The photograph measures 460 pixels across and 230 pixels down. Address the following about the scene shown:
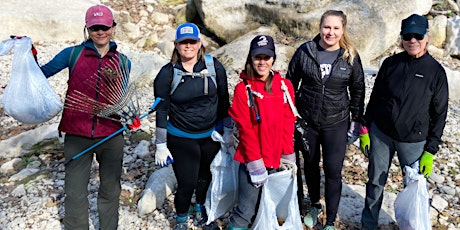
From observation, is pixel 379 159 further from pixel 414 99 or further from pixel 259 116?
pixel 259 116

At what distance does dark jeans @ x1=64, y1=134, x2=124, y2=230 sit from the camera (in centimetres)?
338

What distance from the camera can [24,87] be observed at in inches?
129

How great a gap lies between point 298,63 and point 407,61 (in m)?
0.95

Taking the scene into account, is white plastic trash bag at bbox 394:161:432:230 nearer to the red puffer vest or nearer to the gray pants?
the gray pants

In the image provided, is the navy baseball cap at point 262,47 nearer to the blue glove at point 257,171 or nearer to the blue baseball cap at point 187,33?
the blue baseball cap at point 187,33

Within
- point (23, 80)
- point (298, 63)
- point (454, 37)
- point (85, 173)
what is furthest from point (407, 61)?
point (454, 37)

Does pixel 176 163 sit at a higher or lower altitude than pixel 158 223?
higher

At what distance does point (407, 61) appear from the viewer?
11.1 ft

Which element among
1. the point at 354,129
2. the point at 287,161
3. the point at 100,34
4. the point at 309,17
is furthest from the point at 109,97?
the point at 309,17

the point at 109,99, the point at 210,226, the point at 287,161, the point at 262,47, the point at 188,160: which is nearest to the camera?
the point at 262,47

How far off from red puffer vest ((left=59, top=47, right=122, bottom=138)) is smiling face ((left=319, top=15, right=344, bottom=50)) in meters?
1.87

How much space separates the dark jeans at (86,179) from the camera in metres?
3.38

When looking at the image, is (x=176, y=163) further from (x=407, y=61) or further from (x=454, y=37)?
(x=454, y=37)

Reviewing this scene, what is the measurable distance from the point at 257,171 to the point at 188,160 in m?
0.75
